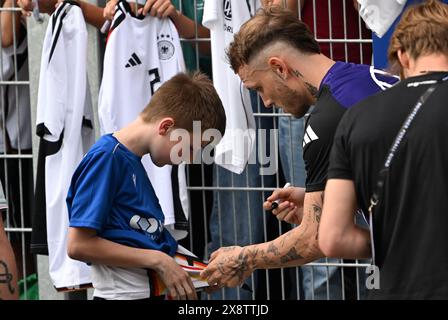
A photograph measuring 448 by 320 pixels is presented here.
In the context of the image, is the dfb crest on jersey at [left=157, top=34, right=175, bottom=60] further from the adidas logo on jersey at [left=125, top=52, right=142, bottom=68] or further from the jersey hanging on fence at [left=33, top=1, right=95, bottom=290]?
the jersey hanging on fence at [left=33, top=1, right=95, bottom=290]

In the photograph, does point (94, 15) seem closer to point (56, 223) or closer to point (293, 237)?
point (56, 223)

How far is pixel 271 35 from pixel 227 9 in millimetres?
1566

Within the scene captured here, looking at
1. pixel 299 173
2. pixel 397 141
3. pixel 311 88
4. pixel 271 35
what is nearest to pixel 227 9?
pixel 299 173

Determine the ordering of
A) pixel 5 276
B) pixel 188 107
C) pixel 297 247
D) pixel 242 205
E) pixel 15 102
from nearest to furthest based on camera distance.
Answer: pixel 5 276, pixel 297 247, pixel 188 107, pixel 242 205, pixel 15 102

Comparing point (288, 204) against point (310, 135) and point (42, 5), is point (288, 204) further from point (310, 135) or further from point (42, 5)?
point (42, 5)

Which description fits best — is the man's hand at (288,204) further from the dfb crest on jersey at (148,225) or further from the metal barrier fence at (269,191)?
the metal barrier fence at (269,191)

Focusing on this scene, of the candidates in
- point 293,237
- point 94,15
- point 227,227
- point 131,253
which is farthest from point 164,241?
point 94,15

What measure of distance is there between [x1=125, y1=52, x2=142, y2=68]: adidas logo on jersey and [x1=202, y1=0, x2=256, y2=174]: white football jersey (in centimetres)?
43

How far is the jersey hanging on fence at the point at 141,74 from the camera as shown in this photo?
6.41 meters

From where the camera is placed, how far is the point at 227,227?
667cm

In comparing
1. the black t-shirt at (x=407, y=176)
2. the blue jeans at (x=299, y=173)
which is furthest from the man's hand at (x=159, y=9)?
the black t-shirt at (x=407, y=176)

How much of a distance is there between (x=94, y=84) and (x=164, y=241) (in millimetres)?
2003

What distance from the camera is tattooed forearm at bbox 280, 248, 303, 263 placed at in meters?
4.74

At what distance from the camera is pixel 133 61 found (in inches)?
254
